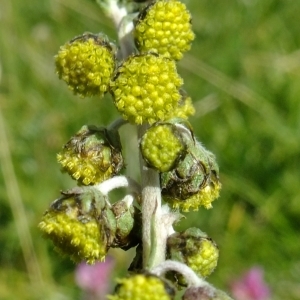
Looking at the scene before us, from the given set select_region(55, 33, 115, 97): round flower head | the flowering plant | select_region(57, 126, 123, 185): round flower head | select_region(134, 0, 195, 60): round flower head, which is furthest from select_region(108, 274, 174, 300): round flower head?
select_region(134, 0, 195, 60): round flower head

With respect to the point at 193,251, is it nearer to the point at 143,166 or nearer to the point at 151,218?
the point at 151,218

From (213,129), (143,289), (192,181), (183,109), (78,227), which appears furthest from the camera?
(213,129)

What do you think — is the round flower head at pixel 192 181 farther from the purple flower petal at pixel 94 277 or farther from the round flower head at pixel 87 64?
the purple flower petal at pixel 94 277

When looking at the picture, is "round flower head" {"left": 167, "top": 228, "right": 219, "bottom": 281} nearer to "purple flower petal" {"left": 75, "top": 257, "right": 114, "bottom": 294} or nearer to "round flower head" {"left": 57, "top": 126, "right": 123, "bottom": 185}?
"round flower head" {"left": 57, "top": 126, "right": 123, "bottom": 185}

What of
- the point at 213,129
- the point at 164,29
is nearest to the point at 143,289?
the point at 164,29

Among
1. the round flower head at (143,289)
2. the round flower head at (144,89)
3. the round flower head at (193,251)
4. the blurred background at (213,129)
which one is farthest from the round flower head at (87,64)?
the blurred background at (213,129)

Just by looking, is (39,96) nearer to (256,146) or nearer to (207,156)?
(256,146)
